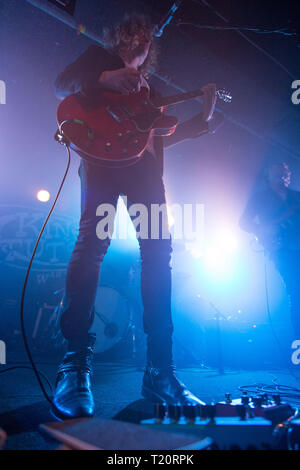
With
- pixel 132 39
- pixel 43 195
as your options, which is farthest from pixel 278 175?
pixel 43 195

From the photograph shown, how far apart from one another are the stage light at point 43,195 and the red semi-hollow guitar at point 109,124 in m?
4.26

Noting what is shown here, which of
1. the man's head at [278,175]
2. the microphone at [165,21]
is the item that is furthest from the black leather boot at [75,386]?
the microphone at [165,21]

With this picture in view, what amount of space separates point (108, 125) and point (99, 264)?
0.85 meters

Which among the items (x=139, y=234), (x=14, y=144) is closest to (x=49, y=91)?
(x=14, y=144)

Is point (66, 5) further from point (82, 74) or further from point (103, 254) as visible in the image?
point (103, 254)

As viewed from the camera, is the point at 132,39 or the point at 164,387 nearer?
the point at 164,387

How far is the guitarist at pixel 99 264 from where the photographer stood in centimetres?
129

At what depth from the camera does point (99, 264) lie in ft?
5.05

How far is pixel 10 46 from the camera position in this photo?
3.73 meters

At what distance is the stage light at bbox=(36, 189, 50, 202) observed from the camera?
5.55 m
